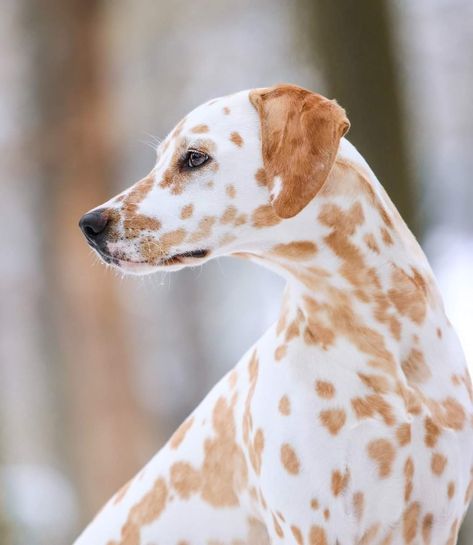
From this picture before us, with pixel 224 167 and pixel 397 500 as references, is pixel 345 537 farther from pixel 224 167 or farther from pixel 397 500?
pixel 224 167

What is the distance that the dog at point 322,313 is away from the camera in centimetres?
127

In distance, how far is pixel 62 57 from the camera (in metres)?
3.13

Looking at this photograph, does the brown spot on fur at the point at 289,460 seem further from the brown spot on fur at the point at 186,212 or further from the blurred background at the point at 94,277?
the blurred background at the point at 94,277

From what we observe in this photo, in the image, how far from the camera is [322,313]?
1343 millimetres

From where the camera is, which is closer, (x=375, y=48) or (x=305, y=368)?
(x=305, y=368)

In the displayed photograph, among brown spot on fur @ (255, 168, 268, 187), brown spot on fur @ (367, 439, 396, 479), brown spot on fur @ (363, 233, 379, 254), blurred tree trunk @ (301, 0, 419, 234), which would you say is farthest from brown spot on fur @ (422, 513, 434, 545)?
blurred tree trunk @ (301, 0, 419, 234)

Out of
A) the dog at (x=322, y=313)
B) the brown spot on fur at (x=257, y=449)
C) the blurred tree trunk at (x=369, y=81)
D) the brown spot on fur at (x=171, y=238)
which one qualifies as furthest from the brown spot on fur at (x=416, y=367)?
the blurred tree trunk at (x=369, y=81)

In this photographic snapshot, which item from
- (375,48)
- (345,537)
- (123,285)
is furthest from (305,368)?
(123,285)

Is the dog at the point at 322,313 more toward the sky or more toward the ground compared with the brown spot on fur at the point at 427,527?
more toward the sky

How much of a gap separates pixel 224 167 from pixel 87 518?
7.40ft

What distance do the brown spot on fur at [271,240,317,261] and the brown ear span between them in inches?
3.3

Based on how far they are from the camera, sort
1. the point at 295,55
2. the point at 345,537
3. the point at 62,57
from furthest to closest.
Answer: the point at 62,57, the point at 295,55, the point at 345,537

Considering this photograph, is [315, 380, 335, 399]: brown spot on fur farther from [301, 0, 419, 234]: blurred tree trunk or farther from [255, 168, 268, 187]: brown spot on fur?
[301, 0, 419, 234]: blurred tree trunk

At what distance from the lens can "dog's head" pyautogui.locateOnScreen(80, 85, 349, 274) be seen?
125 cm
